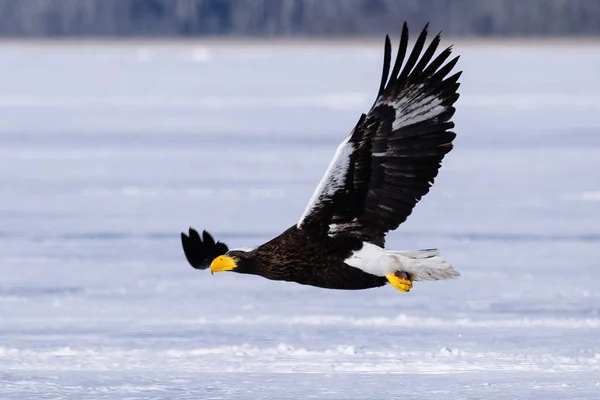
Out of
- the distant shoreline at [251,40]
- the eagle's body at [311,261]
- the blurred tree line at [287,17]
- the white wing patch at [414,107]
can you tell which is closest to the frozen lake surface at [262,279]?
the eagle's body at [311,261]

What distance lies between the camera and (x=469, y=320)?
17.7 feet

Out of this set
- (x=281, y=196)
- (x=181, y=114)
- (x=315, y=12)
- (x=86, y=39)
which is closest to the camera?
(x=281, y=196)

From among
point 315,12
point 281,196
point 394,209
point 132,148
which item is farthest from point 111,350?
point 315,12

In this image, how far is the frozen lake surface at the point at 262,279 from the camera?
181 inches

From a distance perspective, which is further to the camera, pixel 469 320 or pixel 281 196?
pixel 281 196

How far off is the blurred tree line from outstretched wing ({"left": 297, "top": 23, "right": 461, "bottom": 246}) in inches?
1954

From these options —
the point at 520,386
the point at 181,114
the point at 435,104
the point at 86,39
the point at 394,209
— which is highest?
the point at 435,104

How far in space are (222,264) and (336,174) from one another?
18.5 inches

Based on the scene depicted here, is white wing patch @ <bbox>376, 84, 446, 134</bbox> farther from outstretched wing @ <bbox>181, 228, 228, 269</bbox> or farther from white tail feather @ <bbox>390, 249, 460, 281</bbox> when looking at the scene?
outstretched wing @ <bbox>181, 228, 228, 269</bbox>

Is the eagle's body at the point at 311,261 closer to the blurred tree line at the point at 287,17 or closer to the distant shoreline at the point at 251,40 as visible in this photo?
the distant shoreline at the point at 251,40

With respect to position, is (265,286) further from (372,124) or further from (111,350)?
(372,124)

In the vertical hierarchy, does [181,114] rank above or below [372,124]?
below

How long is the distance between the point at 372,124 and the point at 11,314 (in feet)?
5.66

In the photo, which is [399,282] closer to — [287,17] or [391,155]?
[391,155]
